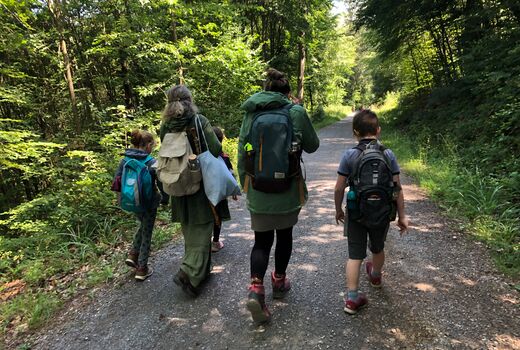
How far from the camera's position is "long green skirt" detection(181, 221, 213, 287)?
11.0 feet

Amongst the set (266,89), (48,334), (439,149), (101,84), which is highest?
(101,84)

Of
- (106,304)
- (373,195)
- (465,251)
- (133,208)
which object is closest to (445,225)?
(465,251)

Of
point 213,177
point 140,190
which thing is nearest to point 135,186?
point 140,190

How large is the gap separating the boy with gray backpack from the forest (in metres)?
1.74

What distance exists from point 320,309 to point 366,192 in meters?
1.19

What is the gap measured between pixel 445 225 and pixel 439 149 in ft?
17.5

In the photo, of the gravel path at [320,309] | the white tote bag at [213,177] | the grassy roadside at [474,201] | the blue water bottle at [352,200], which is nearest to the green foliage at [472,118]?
the grassy roadside at [474,201]

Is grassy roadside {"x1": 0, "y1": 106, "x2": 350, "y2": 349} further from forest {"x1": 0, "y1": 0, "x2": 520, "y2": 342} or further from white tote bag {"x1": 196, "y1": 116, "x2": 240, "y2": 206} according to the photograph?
white tote bag {"x1": 196, "y1": 116, "x2": 240, "y2": 206}

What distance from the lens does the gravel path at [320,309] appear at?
2.63m

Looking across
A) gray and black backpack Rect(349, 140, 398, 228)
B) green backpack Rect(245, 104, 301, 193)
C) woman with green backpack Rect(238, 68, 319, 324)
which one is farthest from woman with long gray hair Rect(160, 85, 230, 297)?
gray and black backpack Rect(349, 140, 398, 228)

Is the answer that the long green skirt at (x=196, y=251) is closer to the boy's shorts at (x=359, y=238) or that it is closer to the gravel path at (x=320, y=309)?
the gravel path at (x=320, y=309)

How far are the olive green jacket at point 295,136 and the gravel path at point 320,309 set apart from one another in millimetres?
1024

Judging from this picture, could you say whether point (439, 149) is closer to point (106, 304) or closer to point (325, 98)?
point (106, 304)

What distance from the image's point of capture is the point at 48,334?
3.12 meters
